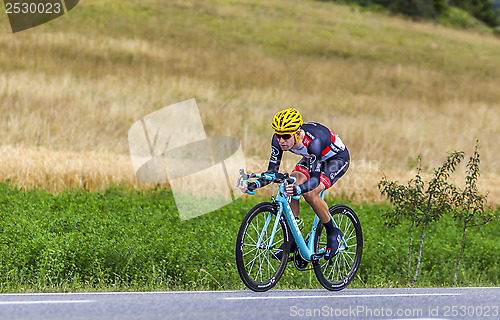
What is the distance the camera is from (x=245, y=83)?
4578 cm

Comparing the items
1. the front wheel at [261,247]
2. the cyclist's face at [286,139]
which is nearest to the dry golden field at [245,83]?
the front wheel at [261,247]

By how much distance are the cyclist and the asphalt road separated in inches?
25.0

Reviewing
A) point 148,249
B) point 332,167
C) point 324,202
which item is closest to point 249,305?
point 324,202

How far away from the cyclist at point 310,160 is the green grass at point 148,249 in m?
2.08

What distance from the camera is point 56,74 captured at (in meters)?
40.5

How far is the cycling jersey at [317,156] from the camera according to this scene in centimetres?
872

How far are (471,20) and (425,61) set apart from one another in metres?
32.9

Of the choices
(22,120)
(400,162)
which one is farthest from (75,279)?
(400,162)

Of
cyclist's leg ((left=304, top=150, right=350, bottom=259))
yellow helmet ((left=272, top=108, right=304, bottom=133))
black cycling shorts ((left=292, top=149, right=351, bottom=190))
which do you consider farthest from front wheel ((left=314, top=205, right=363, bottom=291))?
yellow helmet ((left=272, top=108, right=304, bottom=133))

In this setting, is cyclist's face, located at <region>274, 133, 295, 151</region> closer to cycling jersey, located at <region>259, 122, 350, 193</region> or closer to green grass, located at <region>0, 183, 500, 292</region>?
cycling jersey, located at <region>259, 122, 350, 193</region>

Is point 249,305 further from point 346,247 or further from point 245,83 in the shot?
point 245,83

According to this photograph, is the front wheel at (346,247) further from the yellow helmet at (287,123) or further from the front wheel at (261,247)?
the yellow helmet at (287,123)

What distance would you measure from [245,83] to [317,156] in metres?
37.2

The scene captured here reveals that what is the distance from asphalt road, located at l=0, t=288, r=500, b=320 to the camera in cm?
790
